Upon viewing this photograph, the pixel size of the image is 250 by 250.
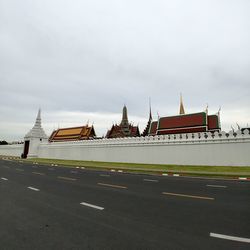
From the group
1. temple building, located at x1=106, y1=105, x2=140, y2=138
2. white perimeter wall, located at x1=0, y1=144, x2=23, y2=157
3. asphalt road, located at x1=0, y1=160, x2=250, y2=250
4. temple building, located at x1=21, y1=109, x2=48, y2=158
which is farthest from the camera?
white perimeter wall, located at x1=0, y1=144, x2=23, y2=157

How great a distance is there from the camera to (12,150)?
71.1 m

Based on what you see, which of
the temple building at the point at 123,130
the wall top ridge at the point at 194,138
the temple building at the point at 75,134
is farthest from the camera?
the temple building at the point at 75,134

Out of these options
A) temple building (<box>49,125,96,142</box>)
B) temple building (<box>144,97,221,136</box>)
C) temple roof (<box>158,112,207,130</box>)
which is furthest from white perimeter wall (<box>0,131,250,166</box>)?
temple building (<box>49,125,96,142</box>)

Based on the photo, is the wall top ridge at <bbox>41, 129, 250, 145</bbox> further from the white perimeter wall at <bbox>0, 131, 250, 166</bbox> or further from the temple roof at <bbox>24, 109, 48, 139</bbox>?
the temple roof at <bbox>24, 109, 48, 139</bbox>

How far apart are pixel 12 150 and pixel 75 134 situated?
26.2 m

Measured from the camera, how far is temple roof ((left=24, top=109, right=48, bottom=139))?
59.8 metres

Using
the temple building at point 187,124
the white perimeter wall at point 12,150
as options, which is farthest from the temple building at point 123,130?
the white perimeter wall at point 12,150

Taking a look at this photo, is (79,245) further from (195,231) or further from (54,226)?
(195,231)

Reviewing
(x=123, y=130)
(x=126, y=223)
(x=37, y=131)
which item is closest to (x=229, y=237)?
(x=126, y=223)

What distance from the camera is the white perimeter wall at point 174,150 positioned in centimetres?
2466

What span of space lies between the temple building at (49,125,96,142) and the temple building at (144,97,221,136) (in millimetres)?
19881

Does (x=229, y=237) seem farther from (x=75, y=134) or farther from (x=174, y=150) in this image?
(x=75, y=134)

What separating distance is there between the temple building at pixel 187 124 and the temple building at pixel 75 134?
65.2 ft

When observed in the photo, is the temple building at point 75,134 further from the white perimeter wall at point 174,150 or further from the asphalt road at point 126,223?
the asphalt road at point 126,223
